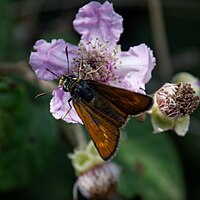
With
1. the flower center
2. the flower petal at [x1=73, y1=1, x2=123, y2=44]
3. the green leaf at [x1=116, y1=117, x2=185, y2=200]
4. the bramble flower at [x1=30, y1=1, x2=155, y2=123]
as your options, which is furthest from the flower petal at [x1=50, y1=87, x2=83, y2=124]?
the green leaf at [x1=116, y1=117, x2=185, y2=200]

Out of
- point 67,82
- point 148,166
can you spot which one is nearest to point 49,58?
point 67,82

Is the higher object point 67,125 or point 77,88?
point 77,88

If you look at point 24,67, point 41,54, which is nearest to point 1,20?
point 24,67

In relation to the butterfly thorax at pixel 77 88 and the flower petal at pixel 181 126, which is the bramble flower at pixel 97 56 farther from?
the flower petal at pixel 181 126

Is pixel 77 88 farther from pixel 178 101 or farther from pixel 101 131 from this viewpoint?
pixel 178 101

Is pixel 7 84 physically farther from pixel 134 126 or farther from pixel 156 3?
pixel 156 3

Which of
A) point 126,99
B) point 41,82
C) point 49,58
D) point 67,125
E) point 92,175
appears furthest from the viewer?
point 67,125
